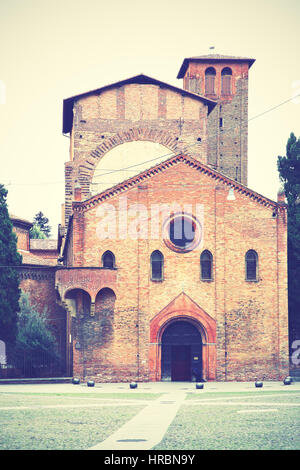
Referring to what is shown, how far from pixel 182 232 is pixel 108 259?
362 centimetres

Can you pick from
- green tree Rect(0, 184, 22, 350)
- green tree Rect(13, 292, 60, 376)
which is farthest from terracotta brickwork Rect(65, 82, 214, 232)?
green tree Rect(13, 292, 60, 376)

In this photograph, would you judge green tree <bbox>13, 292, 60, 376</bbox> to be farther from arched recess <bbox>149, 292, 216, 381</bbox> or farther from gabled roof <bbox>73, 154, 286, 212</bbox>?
gabled roof <bbox>73, 154, 286, 212</bbox>

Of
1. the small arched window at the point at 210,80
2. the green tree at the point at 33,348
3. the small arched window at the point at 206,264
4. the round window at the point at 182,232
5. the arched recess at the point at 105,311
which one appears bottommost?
the green tree at the point at 33,348

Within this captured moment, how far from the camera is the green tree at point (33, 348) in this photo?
37.9 m

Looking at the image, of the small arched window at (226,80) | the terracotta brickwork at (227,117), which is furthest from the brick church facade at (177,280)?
the small arched window at (226,80)

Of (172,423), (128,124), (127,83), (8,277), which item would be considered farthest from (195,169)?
(172,423)

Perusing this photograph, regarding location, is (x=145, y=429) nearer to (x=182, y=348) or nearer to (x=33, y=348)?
(x=182, y=348)

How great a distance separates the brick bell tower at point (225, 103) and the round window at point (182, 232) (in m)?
15.5

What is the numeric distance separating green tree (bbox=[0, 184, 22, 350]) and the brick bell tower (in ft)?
53.4

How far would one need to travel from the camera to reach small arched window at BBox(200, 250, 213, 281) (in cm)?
3419

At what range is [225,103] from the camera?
5000cm

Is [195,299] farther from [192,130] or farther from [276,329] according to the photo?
[192,130]

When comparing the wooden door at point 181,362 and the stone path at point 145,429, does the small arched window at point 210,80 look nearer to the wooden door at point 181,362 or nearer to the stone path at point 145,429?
the wooden door at point 181,362

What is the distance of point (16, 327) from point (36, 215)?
60.2 meters
